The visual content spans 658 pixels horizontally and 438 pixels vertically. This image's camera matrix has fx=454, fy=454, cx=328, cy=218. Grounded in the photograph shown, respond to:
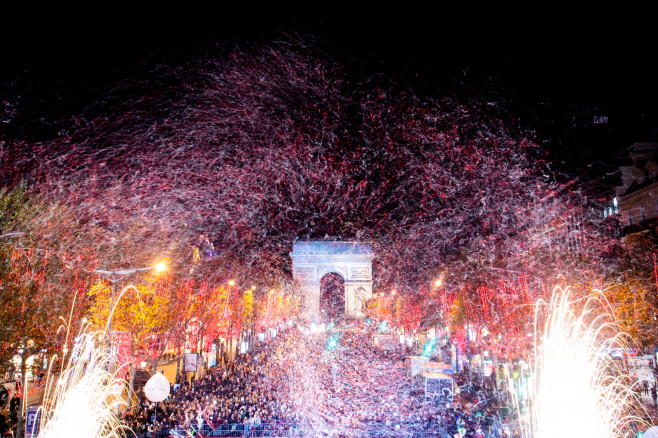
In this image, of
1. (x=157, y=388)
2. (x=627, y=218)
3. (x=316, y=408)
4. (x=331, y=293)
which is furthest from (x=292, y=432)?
(x=331, y=293)

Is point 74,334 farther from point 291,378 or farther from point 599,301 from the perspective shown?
point 599,301

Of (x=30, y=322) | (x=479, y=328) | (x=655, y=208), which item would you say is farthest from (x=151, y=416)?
(x=655, y=208)

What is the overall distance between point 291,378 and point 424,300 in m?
44.2

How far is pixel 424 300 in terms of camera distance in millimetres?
62844

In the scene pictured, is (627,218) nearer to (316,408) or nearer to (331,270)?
(316,408)

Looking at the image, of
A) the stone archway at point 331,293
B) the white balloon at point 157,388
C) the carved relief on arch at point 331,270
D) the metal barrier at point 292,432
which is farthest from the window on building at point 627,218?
the stone archway at point 331,293

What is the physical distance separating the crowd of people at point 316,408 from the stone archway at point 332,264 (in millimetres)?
45924

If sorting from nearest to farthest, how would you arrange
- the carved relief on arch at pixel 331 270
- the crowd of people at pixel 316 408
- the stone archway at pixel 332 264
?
1. the crowd of people at pixel 316 408
2. the stone archway at pixel 332 264
3. the carved relief on arch at pixel 331 270

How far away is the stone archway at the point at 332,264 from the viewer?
6938 cm

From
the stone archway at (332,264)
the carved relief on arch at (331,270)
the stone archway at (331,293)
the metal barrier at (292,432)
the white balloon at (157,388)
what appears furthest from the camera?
the stone archway at (331,293)

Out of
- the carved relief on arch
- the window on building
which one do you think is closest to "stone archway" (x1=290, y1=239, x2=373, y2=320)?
the carved relief on arch

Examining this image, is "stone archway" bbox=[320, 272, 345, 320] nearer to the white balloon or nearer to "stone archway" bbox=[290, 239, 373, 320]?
"stone archway" bbox=[290, 239, 373, 320]

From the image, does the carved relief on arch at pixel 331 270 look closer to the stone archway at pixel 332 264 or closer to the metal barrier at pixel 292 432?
the stone archway at pixel 332 264

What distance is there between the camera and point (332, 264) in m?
69.8
